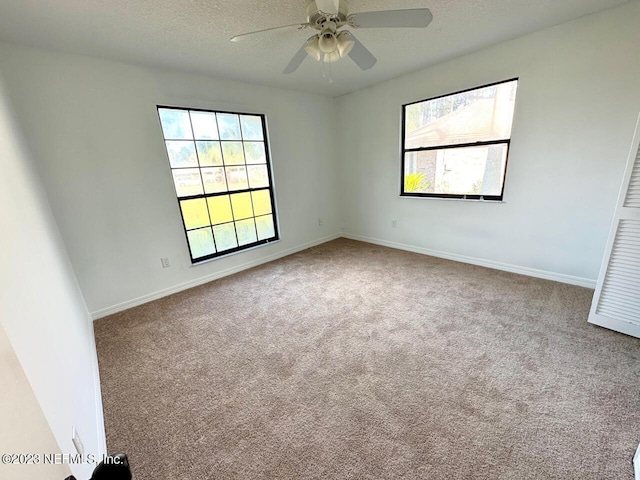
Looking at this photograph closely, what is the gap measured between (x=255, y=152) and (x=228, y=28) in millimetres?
1655

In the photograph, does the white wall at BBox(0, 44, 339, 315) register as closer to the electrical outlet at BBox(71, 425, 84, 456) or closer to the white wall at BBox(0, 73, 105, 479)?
the white wall at BBox(0, 73, 105, 479)

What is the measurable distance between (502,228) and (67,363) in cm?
384

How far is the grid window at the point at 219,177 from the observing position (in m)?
2.98

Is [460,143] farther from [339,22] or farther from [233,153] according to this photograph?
[233,153]

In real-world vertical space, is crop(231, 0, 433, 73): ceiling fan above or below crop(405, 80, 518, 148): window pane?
above

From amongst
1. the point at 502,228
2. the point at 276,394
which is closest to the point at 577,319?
the point at 502,228

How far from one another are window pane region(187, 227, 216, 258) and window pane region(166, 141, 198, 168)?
0.80 metres

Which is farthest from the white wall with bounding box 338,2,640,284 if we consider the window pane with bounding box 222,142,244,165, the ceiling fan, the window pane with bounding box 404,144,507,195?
the window pane with bounding box 222,142,244,165

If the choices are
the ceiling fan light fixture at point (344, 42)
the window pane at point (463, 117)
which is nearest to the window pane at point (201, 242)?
the ceiling fan light fixture at point (344, 42)

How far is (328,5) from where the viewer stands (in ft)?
4.49

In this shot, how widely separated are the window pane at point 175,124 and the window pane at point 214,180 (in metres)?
0.43

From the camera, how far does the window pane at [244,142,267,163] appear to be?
3510 mm

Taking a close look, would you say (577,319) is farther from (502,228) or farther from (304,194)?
(304,194)

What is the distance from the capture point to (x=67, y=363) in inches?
45.7
